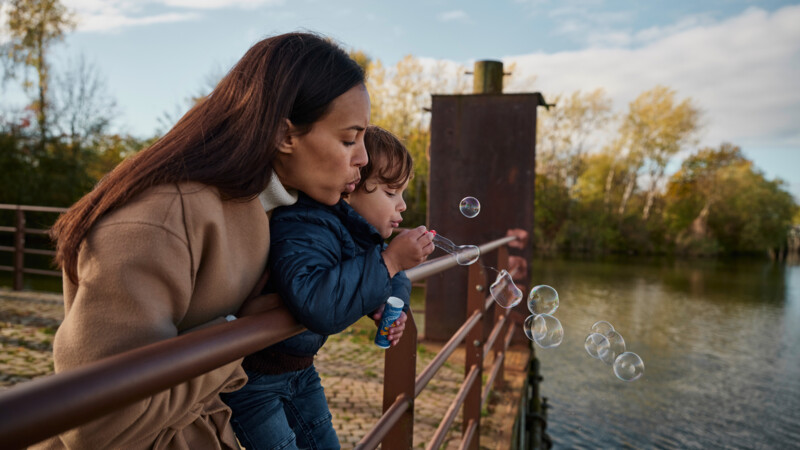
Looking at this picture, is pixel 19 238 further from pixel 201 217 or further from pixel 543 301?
pixel 201 217

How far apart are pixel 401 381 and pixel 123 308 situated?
109 cm

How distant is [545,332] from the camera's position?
2.86 metres

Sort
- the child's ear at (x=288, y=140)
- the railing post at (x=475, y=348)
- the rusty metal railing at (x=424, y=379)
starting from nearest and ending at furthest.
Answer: the child's ear at (x=288, y=140), the rusty metal railing at (x=424, y=379), the railing post at (x=475, y=348)

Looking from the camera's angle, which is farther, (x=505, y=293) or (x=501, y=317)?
(x=501, y=317)

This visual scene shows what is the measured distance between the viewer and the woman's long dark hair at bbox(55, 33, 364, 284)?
1012 millimetres

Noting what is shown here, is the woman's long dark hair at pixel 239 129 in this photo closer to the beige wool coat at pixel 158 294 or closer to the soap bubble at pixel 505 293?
the beige wool coat at pixel 158 294

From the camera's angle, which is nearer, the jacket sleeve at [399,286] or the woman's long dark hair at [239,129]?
the woman's long dark hair at [239,129]

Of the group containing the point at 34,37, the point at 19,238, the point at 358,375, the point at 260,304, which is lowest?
the point at 358,375

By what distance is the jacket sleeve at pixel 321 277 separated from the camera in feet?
3.80

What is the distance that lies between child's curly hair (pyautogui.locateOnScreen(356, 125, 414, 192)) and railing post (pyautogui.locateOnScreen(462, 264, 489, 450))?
1.44 metres

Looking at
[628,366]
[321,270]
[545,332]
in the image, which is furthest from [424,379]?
[628,366]

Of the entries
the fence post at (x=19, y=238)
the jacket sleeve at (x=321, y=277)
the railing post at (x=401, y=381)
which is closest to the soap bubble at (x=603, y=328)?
the railing post at (x=401, y=381)

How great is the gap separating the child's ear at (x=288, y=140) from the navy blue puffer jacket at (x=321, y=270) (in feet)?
0.51

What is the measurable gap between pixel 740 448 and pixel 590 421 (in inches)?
76.8
